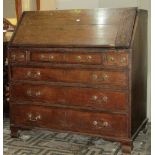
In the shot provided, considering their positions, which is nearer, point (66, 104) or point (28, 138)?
point (66, 104)

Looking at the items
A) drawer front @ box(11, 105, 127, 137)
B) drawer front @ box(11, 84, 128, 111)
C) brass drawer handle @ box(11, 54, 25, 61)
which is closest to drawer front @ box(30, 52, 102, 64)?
brass drawer handle @ box(11, 54, 25, 61)

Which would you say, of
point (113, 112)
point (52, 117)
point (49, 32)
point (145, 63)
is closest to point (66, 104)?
point (52, 117)

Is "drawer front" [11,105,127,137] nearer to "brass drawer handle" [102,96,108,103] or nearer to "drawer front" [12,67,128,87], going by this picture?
"brass drawer handle" [102,96,108,103]

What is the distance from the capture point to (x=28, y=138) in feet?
10.5

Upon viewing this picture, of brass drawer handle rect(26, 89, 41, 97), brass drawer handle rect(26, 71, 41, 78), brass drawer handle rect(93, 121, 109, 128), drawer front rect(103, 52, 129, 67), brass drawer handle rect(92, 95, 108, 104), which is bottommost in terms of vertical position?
brass drawer handle rect(93, 121, 109, 128)

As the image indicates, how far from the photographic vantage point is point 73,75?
284 centimetres

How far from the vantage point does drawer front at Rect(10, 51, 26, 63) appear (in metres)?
3.06

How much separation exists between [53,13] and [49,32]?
0.22 m

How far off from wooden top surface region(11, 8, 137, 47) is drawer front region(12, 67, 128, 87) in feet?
0.81

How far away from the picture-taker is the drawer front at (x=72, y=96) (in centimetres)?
270

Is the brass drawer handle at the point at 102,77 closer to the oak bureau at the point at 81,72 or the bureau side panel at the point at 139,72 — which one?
the oak bureau at the point at 81,72

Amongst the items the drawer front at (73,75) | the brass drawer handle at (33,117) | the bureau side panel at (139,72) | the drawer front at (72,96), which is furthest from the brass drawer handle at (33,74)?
the bureau side panel at (139,72)

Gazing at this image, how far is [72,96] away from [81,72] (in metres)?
0.25

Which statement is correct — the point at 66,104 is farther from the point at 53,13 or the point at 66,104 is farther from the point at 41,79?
the point at 53,13
